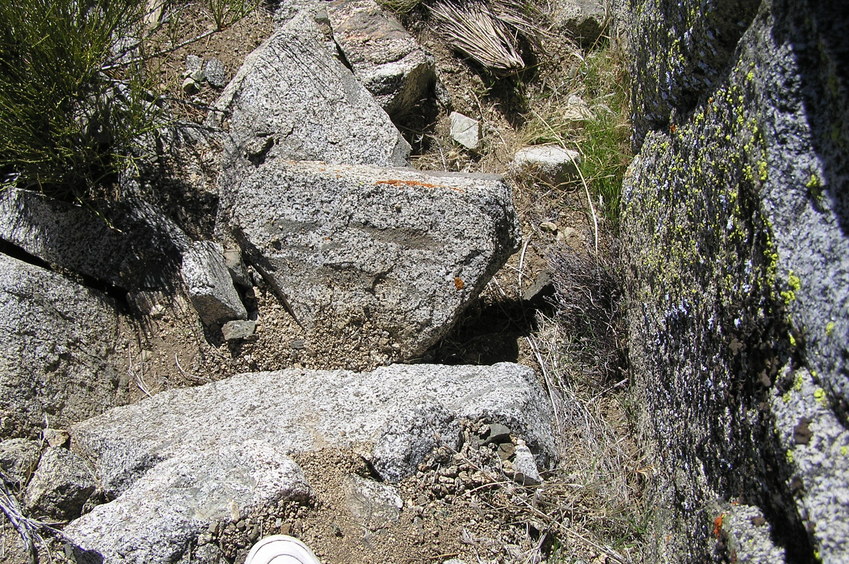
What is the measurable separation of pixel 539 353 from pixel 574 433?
15.2 inches

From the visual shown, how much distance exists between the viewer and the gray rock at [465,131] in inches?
135

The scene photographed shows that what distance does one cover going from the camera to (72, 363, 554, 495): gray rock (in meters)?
2.19

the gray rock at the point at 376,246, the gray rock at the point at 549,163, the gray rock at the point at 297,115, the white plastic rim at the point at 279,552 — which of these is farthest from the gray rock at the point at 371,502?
the gray rock at the point at 549,163

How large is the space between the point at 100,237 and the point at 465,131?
176 cm

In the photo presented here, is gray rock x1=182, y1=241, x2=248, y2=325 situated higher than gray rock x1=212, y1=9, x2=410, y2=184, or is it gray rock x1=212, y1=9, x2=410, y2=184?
gray rock x1=212, y1=9, x2=410, y2=184

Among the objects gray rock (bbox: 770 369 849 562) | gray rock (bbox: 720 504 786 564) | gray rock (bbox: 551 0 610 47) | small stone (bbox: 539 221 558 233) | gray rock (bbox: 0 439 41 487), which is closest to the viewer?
gray rock (bbox: 770 369 849 562)

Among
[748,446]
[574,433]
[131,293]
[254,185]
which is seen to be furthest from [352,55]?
[748,446]

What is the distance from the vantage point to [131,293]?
2.83 m

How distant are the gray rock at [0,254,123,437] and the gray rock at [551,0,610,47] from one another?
8.57ft

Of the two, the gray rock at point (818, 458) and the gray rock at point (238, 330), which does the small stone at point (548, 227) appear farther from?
the gray rock at point (818, 458)

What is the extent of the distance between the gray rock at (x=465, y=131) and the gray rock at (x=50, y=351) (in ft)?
5.91

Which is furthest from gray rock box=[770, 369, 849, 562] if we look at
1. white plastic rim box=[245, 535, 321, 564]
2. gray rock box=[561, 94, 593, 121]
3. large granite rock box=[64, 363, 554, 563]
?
gray rock box=[561, 94, 593, 121]

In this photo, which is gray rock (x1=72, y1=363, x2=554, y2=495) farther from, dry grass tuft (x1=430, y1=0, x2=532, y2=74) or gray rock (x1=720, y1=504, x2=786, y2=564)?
dry grass tuft (x1=430, y1=0, x2=532, y2=74)

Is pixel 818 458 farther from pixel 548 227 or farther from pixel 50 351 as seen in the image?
pixel 50 351
